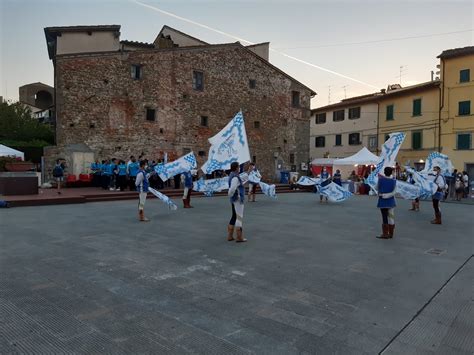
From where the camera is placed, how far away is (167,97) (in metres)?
26.6

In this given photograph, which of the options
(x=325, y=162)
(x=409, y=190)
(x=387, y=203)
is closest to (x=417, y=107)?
(x=325, y=162)

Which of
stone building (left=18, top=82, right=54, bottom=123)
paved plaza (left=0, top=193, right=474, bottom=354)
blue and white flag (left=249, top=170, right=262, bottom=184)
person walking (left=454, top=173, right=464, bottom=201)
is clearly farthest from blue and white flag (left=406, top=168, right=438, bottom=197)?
stone building (left=18, top=82, right=54, bottom=123)

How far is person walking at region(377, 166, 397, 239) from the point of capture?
9.09 metres

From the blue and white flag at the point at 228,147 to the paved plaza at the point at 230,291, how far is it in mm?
2631

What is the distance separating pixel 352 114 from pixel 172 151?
22.1 m

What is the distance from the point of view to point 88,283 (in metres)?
5.27

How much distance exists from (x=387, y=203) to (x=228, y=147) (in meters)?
4.99

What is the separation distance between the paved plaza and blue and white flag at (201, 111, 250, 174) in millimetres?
2631

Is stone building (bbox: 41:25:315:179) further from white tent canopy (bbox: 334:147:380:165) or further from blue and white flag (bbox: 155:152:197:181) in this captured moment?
blue and white flag (bbox: 155:152:197:181)

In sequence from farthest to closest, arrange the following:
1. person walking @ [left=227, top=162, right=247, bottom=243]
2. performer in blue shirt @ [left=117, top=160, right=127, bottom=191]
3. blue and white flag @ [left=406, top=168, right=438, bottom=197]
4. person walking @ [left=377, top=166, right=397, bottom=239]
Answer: performer in blue shirt @ [left=117, top=160, right=127, bottom=191] < blue and white flag @ [left=406, top=168, right=438, bottom=197] < person walking @ [left=377, top=166, right=397, bottom=239] < person walking @ [left=227, top=162, right=247, bottom=243]

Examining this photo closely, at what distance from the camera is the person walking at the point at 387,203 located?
9086 mm

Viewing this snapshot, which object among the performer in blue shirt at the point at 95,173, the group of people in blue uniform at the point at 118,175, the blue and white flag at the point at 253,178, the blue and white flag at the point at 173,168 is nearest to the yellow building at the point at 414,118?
the blue and white flag at the point at 253,178

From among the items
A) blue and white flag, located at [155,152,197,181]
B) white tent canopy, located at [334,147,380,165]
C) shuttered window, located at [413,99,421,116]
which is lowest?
blue and white flag, located at [155,152,197,181]

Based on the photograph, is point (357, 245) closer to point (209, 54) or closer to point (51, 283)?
point (51, 283)
